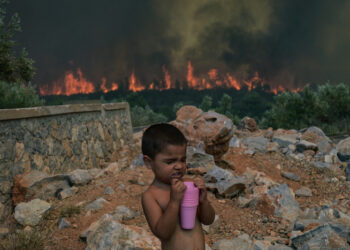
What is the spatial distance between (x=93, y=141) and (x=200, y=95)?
43.0 metres

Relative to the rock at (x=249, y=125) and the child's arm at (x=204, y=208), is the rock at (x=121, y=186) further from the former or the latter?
the rock at (x=249, y=125)

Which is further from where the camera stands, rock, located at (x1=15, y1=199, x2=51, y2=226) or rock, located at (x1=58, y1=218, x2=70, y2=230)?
rock, located at (x1=15, y1=199, x2=51, y2=226)

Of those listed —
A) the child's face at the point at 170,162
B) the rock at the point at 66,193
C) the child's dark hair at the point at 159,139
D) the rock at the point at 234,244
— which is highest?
the child's dark hair at the point at 159,139

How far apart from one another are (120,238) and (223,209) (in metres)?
2.00

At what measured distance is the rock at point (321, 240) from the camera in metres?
3.18

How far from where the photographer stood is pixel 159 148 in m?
1.79

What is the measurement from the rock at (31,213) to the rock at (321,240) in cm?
333

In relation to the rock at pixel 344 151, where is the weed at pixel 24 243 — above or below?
above

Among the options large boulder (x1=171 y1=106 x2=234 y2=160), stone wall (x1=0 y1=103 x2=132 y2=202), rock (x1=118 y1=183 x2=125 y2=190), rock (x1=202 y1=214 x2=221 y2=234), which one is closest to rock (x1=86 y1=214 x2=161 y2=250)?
rock (x1=202 y1=214 x2=221 y2=234)

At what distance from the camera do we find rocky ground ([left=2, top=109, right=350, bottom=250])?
334 centimetres

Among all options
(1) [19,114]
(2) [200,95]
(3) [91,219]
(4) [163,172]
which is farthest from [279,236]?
(2) [200,95]

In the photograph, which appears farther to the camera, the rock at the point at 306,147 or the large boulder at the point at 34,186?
the rock at the point at 306,147

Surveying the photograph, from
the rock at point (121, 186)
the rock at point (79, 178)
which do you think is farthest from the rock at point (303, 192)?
the rock at point (79, 178)

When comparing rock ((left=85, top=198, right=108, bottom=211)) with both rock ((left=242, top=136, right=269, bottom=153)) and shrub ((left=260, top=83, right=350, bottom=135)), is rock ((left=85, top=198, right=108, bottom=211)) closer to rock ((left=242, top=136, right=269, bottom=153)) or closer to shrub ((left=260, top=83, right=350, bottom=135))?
rock ((left=242, top=136, right=269, bottom=153))
